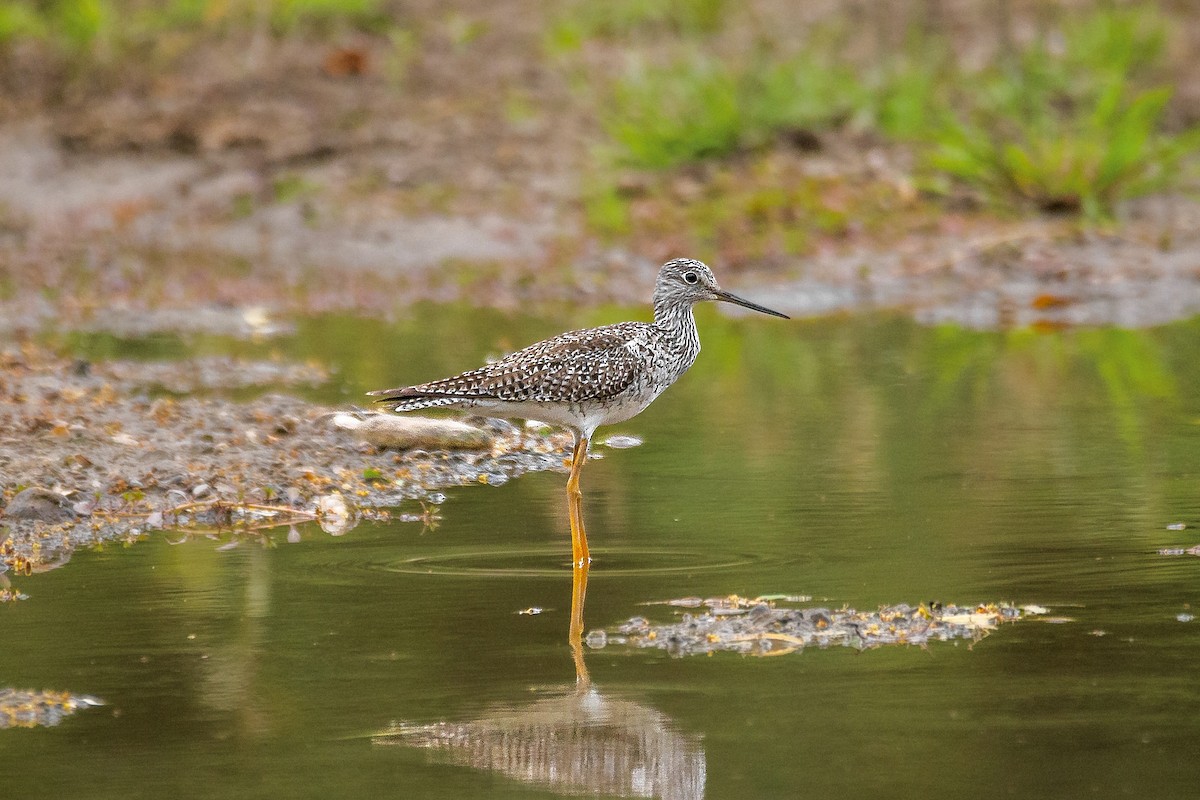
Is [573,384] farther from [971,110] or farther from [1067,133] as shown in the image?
[971,110]

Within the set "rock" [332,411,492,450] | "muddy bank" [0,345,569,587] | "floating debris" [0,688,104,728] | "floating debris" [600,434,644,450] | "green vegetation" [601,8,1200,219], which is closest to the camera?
"floating debris" [0,688,104,728]

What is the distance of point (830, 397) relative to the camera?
13273mm

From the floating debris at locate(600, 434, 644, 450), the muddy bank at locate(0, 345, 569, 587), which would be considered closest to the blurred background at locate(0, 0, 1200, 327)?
the floating debris at locate(600, 434, 644, 450)

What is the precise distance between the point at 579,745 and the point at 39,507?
4.10 meters

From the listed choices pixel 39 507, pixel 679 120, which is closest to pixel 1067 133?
pixel 679 120

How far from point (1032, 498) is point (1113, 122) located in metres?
12.3

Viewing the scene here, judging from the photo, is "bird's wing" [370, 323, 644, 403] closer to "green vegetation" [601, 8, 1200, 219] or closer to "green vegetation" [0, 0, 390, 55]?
"green vegetation" [601, 8, 1200, 219]

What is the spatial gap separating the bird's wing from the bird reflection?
3.07 meters

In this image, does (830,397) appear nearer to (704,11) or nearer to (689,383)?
(689,383)

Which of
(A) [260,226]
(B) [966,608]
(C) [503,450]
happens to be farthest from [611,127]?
(B) [966,608]

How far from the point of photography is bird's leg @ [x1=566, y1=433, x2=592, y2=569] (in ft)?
28.0

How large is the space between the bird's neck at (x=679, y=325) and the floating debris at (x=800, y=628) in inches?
116

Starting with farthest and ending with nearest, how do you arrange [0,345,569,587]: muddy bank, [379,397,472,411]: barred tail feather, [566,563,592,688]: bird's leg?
1. [379,397,472,411]: barred tail feather
2. [0,345,569,587]: muddy bank
3. [566,563,592,688]: bird's leg

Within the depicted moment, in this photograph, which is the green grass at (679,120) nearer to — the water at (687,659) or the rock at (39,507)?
the water at (687,659)
